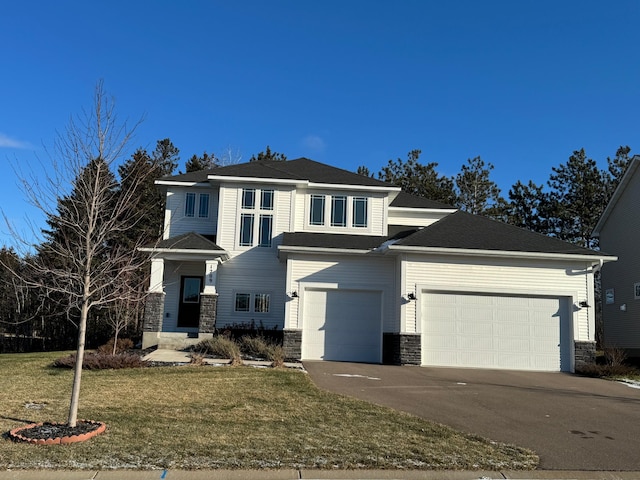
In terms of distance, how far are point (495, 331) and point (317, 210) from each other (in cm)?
862

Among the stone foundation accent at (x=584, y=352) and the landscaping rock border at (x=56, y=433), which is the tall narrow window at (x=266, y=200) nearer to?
the stone foundation accent at (x=584, y=352)

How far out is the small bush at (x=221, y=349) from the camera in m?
15.1

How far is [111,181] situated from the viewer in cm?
775

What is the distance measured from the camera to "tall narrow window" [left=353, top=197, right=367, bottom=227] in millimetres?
21188

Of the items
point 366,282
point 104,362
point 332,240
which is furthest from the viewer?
point 332,240

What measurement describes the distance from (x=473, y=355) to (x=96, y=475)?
13220 mm

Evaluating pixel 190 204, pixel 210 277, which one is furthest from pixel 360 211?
pixel 190 204

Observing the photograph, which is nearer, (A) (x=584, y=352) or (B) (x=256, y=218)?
(A) (x=584, y=352)

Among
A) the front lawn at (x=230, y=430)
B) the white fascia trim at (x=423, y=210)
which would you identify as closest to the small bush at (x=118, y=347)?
the front lawn at (x=230, y=430)

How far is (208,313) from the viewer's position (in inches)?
735

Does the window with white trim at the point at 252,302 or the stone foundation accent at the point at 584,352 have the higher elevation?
the window with white trim at the point at 252,302

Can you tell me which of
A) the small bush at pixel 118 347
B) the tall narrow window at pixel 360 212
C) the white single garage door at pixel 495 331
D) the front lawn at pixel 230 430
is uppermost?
the tall narrow window at pixel 360 212

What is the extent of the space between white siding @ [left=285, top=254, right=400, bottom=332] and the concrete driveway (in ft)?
8.78

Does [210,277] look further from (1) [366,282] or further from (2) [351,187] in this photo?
(2) [351,187]
